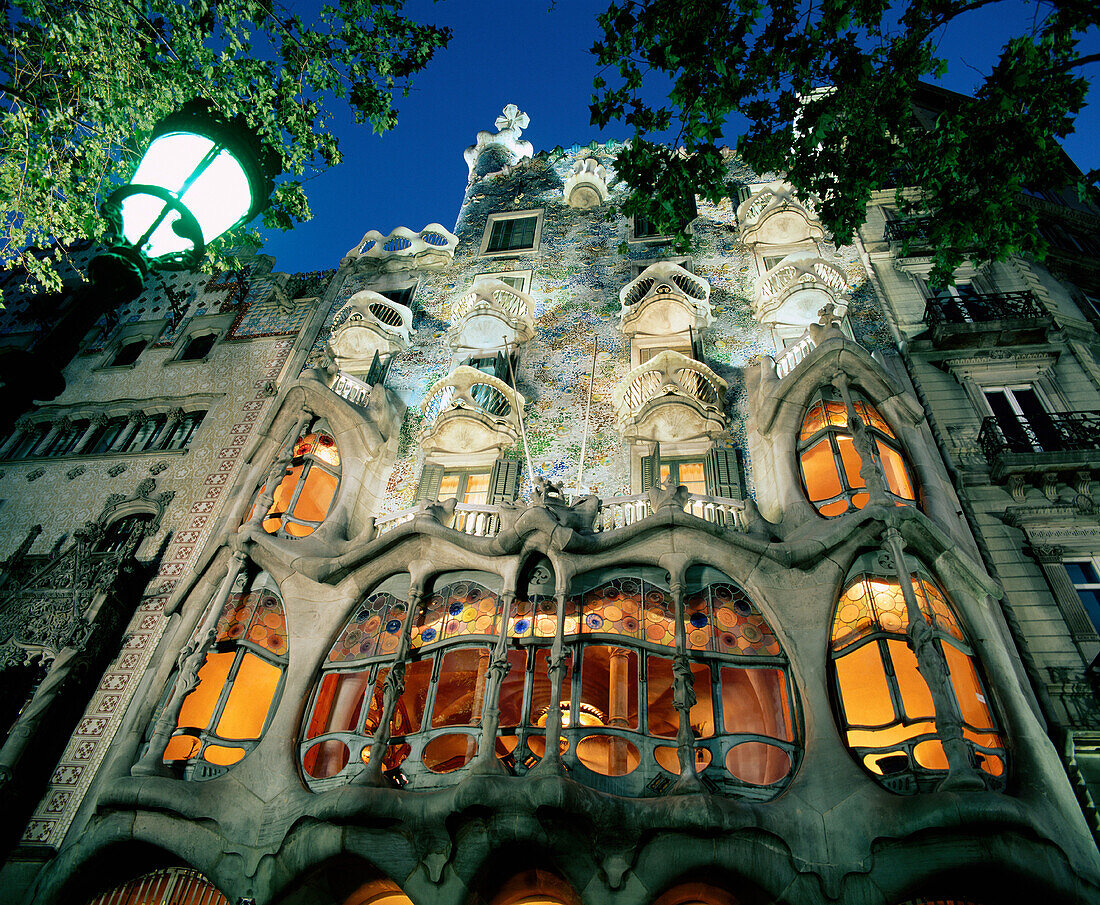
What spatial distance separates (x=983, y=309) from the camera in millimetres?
15914

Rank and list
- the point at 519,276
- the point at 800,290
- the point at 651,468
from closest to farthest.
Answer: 1. the point at 651,468
2. the point at 800,290
3. the point at 519,276

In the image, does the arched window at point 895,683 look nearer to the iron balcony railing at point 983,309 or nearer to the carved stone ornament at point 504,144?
the iron balcony railing at point 983,309

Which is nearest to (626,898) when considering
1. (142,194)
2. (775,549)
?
(775,549)

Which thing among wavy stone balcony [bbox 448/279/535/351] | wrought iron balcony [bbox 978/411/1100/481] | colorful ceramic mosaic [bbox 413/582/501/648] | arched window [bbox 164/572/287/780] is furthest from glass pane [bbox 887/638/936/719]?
wavy stone balcony [bbox 448/279/535/351]

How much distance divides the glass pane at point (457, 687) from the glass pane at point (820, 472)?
21.9ft

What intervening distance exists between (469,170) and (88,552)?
1905 cm

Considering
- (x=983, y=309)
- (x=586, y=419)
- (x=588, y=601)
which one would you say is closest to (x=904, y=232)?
(x=983, y=309)

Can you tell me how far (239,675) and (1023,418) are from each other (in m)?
15.6

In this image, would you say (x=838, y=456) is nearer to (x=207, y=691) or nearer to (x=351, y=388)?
(x=351, y=388)

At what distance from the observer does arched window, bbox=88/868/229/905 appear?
1021 centimetres

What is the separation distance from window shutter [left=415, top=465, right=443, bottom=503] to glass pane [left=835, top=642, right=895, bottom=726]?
8.56 metres

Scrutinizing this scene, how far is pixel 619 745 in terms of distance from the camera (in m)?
10.4

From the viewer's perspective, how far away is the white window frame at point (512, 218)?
2139 centimetres

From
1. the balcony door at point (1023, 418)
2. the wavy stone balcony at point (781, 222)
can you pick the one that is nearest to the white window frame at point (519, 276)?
the wavy stone balcony at point (781, 222)
